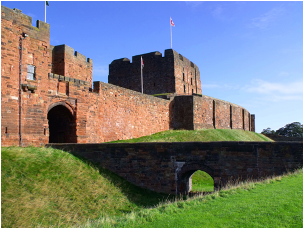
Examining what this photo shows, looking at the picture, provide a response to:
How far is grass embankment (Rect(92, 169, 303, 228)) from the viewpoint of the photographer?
6.40 m

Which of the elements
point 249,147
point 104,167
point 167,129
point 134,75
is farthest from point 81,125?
point 134,75

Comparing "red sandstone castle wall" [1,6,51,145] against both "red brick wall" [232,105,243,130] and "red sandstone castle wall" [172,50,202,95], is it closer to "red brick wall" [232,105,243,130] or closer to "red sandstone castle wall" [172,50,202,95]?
"red sandstone castle wall" [172,50,202,95]

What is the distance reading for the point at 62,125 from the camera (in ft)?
53.9

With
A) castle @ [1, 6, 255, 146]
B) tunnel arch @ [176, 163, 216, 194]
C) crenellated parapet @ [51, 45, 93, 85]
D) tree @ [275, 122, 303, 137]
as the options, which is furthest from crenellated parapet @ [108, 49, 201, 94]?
tree @ [275, 122, 303, 137]

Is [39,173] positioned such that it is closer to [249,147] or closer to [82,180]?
[82,180]

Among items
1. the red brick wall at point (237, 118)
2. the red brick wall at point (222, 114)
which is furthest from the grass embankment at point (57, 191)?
the red brick wall at point (237, 118)

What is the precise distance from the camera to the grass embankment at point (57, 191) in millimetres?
8539

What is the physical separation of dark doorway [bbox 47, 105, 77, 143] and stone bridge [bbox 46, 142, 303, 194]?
217 centimetres

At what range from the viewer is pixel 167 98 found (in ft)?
87.0

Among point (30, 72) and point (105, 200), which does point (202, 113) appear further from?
point (105, 200)

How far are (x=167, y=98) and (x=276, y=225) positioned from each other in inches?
819

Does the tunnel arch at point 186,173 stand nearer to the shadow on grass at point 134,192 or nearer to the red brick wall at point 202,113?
the shadow on grass at point 134,192

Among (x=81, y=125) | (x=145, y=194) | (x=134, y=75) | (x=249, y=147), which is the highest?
(x=134, y=75)

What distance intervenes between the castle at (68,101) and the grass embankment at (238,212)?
24.2 feet
